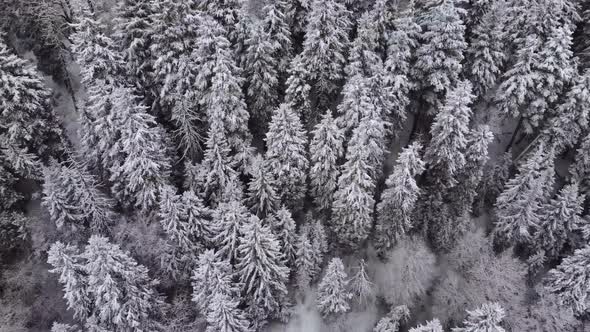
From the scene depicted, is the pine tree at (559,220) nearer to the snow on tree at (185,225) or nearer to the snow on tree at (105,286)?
the snow on tree at (185,225)

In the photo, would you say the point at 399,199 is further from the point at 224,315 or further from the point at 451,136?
the point at 224,315

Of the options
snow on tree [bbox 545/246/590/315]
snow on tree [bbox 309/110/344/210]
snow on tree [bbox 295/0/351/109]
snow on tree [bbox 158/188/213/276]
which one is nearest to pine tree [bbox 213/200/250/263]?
snow on tree [bbox 158/188/213/276]

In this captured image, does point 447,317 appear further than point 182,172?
No

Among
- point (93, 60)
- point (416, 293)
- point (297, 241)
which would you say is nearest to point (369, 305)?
point (416, 293)

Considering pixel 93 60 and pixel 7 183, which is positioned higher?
pixel 93 60

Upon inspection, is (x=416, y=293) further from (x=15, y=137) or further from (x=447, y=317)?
(x=15, y=137)

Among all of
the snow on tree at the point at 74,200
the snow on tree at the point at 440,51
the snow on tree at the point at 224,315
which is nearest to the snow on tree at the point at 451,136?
the snow on tree at the point at 440,51

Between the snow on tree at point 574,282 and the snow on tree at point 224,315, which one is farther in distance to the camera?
the snow on tree at point 574,282

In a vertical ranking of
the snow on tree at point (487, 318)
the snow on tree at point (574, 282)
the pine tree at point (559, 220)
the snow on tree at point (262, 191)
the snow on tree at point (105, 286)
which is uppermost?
the pine tree at point (559, 220)
